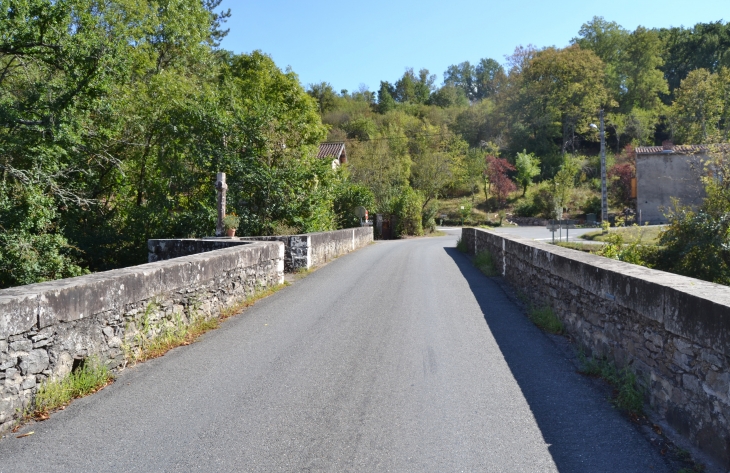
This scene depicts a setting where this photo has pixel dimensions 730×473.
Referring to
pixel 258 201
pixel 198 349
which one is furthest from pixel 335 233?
pixel 198 349

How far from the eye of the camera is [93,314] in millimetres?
5973

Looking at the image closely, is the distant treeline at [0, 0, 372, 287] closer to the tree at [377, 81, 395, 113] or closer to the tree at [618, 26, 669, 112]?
the tree at [618, 26, 669, 112]

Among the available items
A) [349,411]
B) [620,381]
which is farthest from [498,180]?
[349,411]

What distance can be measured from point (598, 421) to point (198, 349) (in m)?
4.66

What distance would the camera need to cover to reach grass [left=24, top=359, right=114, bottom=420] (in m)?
4.98

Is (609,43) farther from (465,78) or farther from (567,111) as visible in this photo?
(465,78)

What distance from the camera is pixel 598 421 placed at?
4.74m

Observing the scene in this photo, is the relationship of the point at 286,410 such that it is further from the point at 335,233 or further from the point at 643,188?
the point at 643,188

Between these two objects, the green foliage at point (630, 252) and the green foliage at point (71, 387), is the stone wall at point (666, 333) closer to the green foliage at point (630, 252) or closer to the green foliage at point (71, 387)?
the green foliage at point (630, 252)

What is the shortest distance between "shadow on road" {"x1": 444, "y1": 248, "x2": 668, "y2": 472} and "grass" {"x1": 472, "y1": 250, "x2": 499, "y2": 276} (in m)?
6.90

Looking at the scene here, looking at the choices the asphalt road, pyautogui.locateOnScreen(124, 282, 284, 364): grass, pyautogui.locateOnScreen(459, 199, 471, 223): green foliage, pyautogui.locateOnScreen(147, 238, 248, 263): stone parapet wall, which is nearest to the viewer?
the asphalt road

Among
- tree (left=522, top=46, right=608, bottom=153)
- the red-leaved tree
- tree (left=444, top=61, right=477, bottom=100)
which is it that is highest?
tree (left=444, top=61, right=477, bottom=100)

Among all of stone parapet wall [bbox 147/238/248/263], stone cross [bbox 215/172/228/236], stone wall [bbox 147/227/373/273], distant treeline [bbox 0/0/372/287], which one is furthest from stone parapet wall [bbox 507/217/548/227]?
stone parapet wall [bbox 147/238/248/263]

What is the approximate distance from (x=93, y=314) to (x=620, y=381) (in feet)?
16.6
